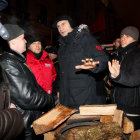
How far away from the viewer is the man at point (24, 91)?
6.83 feet

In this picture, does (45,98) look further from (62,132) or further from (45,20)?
(45,20)

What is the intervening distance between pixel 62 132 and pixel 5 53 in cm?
137

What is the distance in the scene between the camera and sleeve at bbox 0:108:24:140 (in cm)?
131

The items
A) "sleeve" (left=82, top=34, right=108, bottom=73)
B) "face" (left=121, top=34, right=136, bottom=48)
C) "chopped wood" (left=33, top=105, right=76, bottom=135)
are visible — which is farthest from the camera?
"face" (left=121, top=34, right=136, bottom=48)

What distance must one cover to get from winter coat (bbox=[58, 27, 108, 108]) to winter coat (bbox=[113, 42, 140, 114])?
346 millimetres

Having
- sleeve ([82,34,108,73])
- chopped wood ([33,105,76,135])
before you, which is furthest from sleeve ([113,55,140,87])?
chopped wood ([33,105,76,135])

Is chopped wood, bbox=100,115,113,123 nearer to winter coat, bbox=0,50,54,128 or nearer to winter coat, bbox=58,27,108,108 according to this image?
winter coat, bbox=58,27,108,108

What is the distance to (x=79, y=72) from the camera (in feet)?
8.91

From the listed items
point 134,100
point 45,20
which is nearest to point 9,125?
point 134,100

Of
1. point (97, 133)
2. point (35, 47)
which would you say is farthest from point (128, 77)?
point (35, 47)

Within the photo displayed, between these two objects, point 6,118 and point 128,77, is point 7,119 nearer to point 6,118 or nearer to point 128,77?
point 6,118

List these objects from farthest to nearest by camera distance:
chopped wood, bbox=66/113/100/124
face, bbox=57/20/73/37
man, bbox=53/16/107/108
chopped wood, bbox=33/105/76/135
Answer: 1. face, bbox=57/20/73/37
2. man, bbox=53/16/107/108
3. chopped wood, bbox=66/113/100/124
4. chopped wood, bbox=33/105/76/135

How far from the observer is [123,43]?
289 cm

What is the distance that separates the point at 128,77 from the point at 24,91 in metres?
1.50
